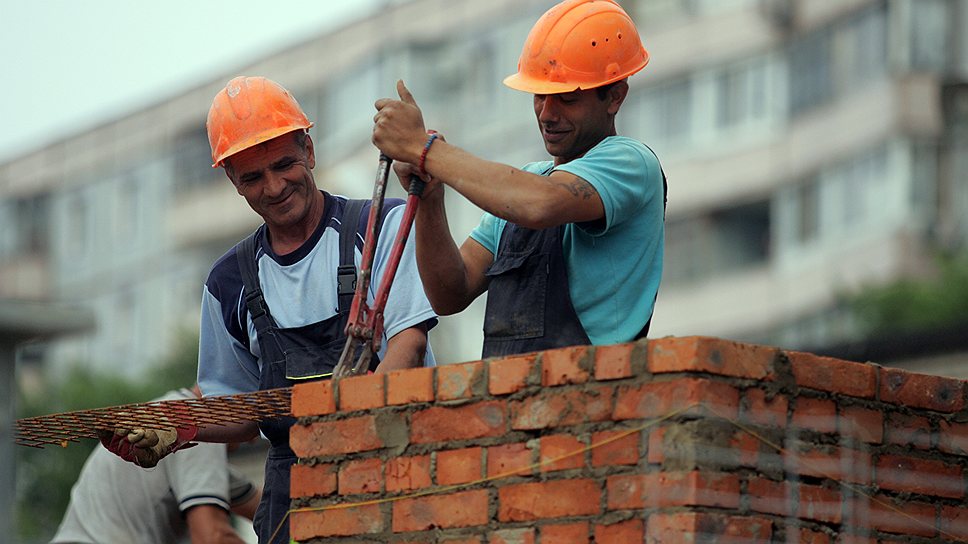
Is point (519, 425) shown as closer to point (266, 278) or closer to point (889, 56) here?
point (266, 278)

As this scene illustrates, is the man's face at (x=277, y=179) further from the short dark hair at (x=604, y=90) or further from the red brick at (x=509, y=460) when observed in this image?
the red brick at (x=509, y=460)

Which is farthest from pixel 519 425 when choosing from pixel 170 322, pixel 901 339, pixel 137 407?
pixel 170 322

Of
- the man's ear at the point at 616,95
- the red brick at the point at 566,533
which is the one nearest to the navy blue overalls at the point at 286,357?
the man's ear at the point at 616,95

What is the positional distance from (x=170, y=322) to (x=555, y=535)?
42.3 metres

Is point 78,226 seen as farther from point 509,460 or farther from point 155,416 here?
point 509,460

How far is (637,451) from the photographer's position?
5141mm

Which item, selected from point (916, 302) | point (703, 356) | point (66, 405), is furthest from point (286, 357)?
point (66, 405)

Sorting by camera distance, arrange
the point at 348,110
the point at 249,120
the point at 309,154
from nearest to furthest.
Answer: the point at 249,120 < the point at 309,154 < the point at 348,110

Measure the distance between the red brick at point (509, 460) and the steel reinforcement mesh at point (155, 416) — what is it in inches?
31.9

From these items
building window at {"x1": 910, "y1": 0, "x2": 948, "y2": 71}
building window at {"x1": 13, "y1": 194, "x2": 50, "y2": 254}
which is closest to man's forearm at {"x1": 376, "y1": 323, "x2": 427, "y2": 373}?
building window at {"x1": 910, "y1": 0, "x2": 948, "y2": 71}

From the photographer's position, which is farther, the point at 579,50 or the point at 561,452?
the point at 579,50

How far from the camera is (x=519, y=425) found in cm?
538

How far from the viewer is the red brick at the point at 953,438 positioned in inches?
226

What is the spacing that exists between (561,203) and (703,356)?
71cm
